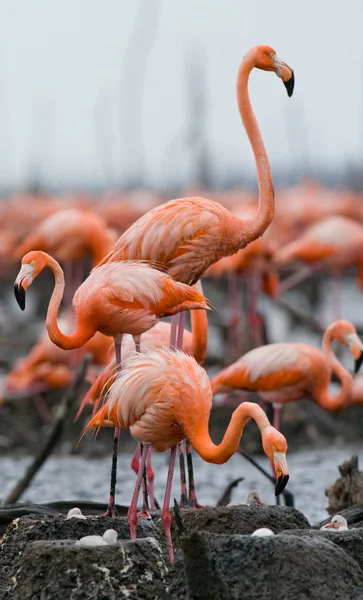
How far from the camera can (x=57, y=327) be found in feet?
18.1

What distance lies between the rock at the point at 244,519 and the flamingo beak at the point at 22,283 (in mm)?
1198

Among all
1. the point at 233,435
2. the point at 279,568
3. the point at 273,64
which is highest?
the point at 273,64

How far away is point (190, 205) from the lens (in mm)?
6043

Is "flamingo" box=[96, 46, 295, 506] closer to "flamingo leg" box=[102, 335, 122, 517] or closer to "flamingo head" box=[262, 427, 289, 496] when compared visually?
"flamingo leg" box=[102, 335, 122, 517]

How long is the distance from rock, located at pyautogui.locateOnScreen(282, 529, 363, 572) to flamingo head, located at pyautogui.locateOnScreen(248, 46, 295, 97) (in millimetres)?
2247

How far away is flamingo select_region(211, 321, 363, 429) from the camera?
291 inches

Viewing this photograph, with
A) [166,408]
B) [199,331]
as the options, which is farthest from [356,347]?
[166,408]

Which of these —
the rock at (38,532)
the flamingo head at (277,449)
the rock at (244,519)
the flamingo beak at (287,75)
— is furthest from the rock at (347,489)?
the flamingo beak at (287,75)

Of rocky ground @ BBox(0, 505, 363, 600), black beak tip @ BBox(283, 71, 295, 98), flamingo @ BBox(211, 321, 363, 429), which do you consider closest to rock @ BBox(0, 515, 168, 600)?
rocky ground @ BBox(0, 505, 363, 600)

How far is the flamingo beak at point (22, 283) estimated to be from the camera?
527 centimetres

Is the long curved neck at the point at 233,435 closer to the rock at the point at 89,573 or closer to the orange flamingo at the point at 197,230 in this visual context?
the rock at the point at 89,573

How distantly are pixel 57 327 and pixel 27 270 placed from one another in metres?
0.30

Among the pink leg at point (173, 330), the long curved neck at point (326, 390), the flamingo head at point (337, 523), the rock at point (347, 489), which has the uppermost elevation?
the pink leg at point (173, 330)

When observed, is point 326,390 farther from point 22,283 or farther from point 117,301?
point 22,283
